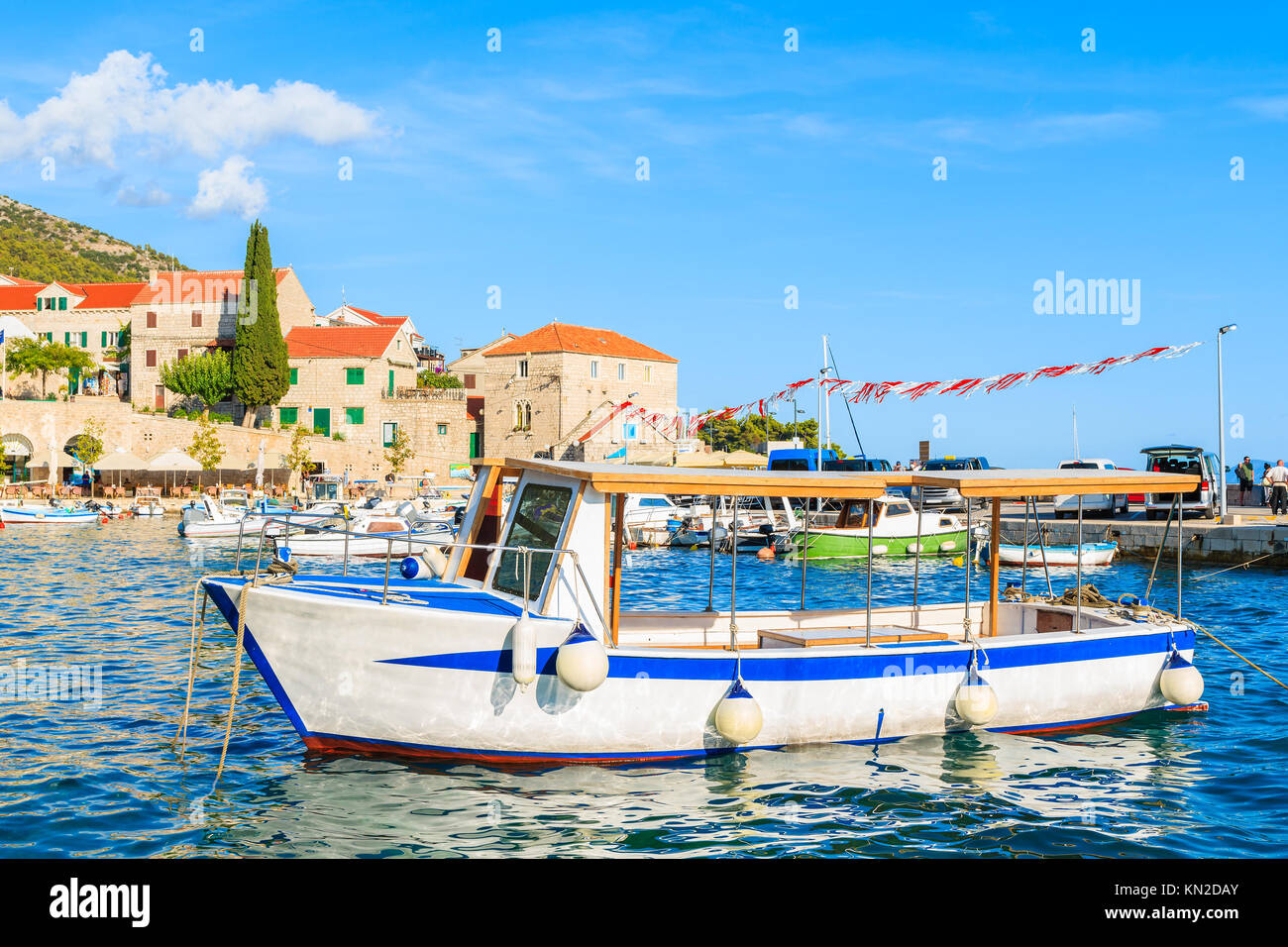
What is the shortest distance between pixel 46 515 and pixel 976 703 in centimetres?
3685

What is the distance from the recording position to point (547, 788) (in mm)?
8094

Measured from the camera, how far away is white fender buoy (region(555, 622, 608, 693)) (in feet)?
26.0

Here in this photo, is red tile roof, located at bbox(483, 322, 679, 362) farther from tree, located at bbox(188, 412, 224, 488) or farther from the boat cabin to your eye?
the boat cabin

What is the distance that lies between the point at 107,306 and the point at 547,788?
66760 mm

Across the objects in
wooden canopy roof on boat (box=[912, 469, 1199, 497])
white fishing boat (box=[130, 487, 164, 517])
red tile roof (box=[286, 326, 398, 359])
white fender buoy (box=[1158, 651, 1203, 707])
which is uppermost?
red tile roof (box=[286, 326, 398, 359])

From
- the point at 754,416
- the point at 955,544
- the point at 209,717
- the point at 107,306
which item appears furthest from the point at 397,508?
the point at 754,416

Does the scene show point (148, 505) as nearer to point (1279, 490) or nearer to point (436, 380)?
point (436, 380)

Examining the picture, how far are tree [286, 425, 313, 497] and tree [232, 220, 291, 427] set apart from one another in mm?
3129

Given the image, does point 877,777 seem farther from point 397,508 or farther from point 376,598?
point 397,508

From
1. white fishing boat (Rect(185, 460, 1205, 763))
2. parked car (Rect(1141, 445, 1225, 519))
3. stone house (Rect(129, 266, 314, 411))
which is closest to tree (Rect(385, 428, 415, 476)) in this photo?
stone house (Rect(129, 266, 314, 411))

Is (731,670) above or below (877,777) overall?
above

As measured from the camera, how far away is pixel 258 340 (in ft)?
183

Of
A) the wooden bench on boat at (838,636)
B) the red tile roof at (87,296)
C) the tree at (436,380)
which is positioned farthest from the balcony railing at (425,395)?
the wooden bench on boat at (838,636)

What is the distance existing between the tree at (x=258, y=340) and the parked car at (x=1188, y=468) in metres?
42.7
